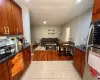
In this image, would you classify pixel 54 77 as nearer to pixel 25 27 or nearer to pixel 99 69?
pixel 99 69

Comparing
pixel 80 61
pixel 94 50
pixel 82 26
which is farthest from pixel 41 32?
pixel 94 50

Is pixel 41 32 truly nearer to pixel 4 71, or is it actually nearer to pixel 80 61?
pixel 80 61

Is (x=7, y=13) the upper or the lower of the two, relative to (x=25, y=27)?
upper

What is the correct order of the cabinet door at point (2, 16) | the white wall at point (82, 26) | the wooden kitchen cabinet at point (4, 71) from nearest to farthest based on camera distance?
the wooden kitchen cabinet at point (4, 71), the cabinet door at point (2, 16), the white wall at point (82, 26)

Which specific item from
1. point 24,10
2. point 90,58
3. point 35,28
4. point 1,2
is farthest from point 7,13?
point 35,28

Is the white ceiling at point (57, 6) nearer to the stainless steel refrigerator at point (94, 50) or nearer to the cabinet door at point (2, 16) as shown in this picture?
the cabinet door at point (2, 16)

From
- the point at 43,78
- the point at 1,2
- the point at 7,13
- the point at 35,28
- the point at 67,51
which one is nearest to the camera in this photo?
the point at 1,2

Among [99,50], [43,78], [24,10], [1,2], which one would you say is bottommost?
[43,78]

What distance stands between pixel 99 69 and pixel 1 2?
229cm

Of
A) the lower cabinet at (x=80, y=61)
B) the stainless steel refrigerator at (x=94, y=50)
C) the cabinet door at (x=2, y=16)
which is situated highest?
the cabinet door at (x=2, y=16)

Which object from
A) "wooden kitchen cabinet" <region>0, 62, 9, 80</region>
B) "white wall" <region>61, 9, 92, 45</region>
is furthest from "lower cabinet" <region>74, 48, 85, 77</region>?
"wooden kitchen cabinet" <region>0, 62, 9, 80</region>

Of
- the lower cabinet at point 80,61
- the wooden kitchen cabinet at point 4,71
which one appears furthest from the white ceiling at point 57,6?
the wooden kitchen cabinet at point 4,71

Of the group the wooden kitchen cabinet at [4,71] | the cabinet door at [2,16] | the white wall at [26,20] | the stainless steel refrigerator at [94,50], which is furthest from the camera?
the white wall at [26,20]

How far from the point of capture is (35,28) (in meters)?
8.60
